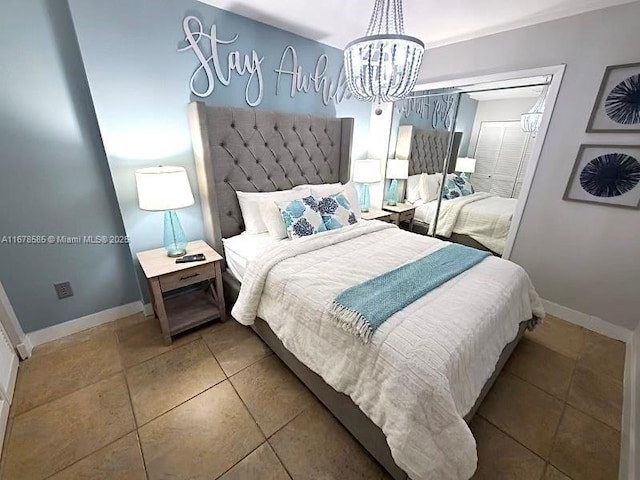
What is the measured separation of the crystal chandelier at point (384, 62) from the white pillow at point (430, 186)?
70.1 inches

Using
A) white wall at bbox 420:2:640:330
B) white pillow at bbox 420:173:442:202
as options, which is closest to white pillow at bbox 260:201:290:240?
white pillow at bbox 420:173:442:202

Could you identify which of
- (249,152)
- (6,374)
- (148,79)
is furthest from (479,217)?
(6,374)

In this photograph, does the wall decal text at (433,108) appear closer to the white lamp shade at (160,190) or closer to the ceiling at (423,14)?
the ceiling at (423,14)

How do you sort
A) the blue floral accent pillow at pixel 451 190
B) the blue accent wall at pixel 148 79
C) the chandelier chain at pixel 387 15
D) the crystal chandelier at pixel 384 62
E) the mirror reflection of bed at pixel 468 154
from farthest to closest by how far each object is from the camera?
the blue floral accent pillow at pixel 451 190
the mirror reflection of bed at pixel 468 154
the blue accent wall at pixel 148 79
the chandelier chain at pixel 387 15
the crystal chandelier at pixel 384 62

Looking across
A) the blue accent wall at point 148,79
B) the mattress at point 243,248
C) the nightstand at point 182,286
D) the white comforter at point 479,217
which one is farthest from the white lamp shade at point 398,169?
the nightstand at point 182,286

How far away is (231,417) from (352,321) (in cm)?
90

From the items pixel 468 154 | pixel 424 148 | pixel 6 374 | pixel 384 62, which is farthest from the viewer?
pixel 424 148

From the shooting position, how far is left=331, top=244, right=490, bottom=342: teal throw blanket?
1.11m

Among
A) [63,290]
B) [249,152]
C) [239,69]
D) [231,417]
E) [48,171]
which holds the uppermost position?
[239,69]

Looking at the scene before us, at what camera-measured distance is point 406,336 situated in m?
1.03

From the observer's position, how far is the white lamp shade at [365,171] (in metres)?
2.92

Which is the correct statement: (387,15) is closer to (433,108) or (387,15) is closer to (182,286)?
(433,108)

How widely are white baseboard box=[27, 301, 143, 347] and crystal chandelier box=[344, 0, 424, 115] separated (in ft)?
7.75

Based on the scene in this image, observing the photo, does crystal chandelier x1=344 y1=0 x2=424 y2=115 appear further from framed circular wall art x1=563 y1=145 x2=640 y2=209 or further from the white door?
the white door
